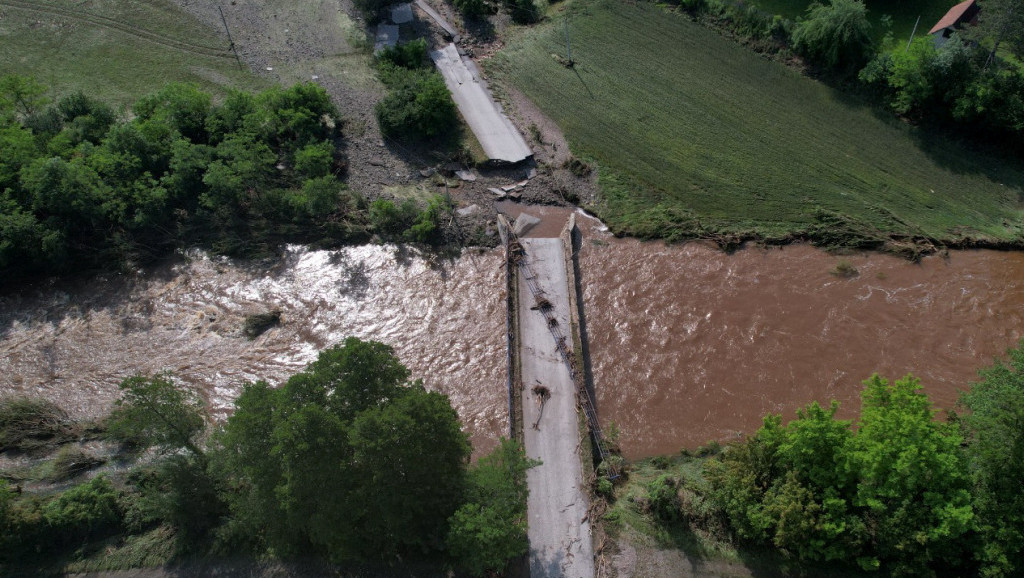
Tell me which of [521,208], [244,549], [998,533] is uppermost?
[521,208]

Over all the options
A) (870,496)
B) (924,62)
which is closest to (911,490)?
(870,496)

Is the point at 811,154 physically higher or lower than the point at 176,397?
higher

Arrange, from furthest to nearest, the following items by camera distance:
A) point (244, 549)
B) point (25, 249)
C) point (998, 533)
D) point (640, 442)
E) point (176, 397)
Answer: point (25, 249) < point (640, 442) < point (244, 549) < point (176, 397) < point (998, 533)

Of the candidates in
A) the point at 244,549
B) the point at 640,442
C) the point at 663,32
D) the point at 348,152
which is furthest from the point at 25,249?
the point at 663,32

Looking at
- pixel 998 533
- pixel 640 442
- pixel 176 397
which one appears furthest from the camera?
pixel 640 442

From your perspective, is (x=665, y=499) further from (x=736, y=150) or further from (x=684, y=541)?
(x=736, y=150)

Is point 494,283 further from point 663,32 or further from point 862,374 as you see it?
point 663,32
